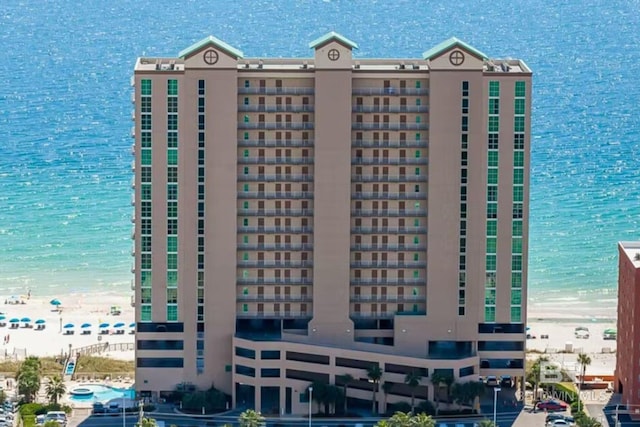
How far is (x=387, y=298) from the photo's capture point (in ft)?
324

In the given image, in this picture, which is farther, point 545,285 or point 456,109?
point 545,285

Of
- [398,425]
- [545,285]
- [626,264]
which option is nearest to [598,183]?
[545,285]

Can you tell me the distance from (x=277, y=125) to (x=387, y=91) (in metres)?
5.69

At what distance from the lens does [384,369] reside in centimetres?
9581

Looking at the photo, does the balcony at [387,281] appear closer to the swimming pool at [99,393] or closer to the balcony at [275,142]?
the balcony at [275,142]

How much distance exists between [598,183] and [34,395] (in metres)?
92.2

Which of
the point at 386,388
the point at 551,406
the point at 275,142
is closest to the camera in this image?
the point at 386,388

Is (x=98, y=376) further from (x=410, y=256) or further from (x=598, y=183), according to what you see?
(x=598, y=183)

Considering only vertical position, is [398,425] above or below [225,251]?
below

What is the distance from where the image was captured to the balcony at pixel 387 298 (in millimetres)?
98812

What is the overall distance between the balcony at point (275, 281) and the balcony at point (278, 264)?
616mm

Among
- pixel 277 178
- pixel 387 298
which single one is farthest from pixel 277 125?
pixel 387 298

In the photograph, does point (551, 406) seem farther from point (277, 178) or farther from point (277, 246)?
point (277, 178)

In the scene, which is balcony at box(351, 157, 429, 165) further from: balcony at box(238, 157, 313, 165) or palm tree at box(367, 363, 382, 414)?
palm tree at box(367, 363, 382, 414)
